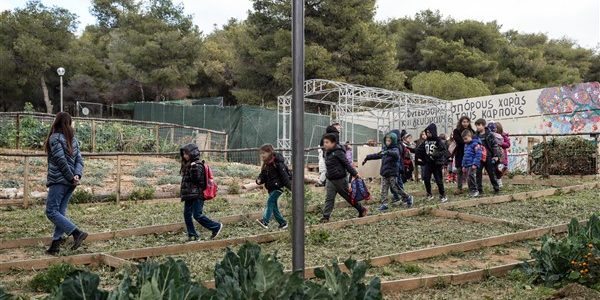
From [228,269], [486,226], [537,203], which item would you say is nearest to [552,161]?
[537,203]

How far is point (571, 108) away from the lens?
18.9 meters

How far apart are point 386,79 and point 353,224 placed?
24526 millimetres

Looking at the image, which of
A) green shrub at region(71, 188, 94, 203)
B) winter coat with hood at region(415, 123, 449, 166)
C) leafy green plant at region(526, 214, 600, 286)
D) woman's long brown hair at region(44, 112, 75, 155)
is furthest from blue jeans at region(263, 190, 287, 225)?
green shrub at region(71, 188, 94, 203)

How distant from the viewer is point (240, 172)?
15.2m

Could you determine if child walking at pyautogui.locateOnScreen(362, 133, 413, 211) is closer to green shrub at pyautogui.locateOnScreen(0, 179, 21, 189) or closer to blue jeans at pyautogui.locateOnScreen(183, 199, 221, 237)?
blue jeans at pyautogui.locateOnScreen(183, 199, 221, 237)

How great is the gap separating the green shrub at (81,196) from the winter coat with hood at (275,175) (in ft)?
15.2

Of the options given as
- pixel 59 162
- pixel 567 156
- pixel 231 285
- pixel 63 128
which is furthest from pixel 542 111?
pixel 231 285

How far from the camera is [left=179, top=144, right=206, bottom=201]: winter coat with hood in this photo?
7176 millimetres

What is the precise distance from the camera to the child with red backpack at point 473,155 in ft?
34.2

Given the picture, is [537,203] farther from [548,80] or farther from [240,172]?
[548,80]

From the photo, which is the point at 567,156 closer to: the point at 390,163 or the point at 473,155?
the point at 473,155

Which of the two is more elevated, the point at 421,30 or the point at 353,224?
the point at 421,30

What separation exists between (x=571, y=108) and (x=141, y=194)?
13.5 m

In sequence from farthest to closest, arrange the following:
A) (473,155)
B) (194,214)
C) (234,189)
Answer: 1. (234,189)
2. (473,155)
3. (194,214)
